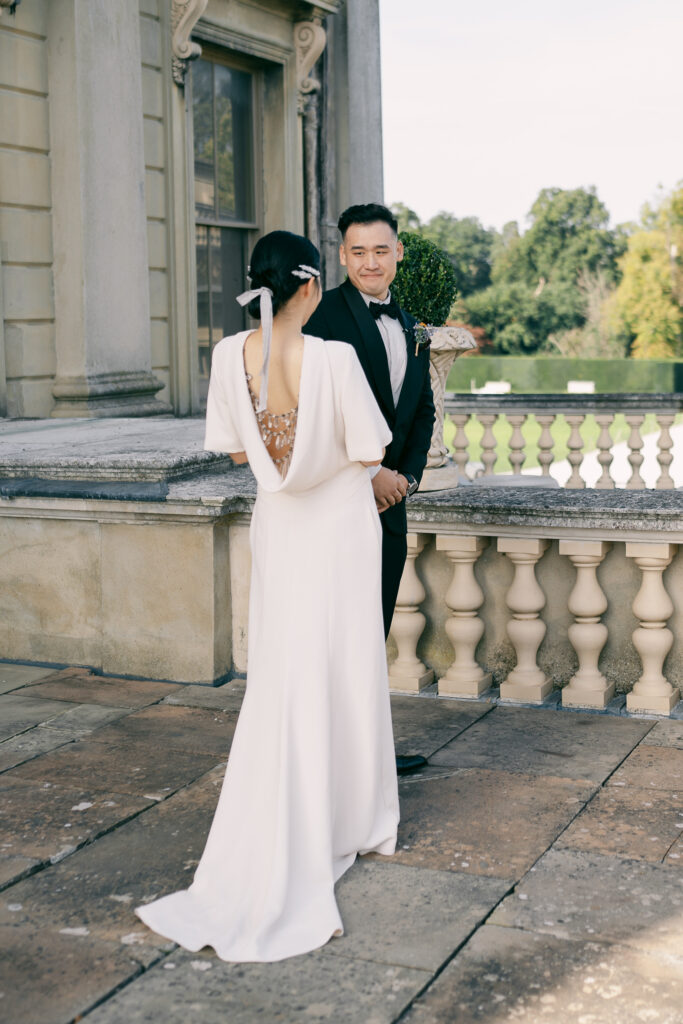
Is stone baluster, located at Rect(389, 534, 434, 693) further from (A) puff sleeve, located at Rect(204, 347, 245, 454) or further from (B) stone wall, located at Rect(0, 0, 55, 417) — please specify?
(B) stone wall, located at Rect(0, 0, 55, 417)

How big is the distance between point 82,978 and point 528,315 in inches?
2736

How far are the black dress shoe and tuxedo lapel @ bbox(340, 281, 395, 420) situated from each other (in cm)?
119

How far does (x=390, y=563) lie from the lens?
3.98m

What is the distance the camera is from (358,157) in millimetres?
12469

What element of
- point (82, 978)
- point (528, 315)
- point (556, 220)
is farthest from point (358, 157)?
point (556, 220)

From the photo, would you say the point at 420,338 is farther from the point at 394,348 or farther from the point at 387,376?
the point at 387,376

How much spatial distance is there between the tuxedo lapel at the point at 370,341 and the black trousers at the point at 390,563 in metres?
0.45

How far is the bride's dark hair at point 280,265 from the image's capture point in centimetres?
314

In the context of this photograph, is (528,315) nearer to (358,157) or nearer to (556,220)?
(556,220)

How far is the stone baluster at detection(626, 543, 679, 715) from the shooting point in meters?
4.71

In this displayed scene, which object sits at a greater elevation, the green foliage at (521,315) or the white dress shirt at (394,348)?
the green foliage at (521,315)

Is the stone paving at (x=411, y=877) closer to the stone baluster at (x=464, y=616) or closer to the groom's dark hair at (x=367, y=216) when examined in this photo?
the stone baluster at (x=464, y=616)

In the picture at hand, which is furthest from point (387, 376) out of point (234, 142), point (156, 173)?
point (234, 142)

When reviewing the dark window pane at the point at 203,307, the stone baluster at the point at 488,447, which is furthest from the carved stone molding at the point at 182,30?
the stone baluster at the point at 488,447
